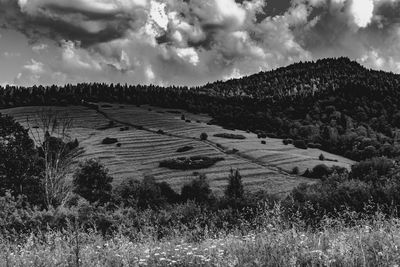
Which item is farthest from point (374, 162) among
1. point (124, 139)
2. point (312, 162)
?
point (124, 139)

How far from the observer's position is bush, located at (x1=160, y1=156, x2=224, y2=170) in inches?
4304

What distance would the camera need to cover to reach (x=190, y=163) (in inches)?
4350

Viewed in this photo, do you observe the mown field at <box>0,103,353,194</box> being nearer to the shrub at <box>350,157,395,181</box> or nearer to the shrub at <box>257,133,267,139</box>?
the shrub at <box>257,133,267,139</box>

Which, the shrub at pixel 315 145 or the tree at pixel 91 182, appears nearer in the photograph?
the tree at pixel 91 182

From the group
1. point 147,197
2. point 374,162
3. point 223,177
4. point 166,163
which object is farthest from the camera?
point 166,163

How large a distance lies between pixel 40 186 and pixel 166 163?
52209mm

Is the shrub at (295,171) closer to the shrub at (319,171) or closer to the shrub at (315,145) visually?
the shrub at (319,171)

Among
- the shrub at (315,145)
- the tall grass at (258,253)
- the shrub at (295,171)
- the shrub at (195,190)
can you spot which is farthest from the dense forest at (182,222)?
the shrub at (315,145)

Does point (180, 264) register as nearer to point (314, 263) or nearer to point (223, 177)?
point (314, 263)

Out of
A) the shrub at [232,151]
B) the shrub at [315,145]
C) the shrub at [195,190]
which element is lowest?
the shrub at [195,190]

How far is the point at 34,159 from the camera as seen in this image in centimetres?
6581

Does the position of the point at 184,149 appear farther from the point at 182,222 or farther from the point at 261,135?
the point at 182,222

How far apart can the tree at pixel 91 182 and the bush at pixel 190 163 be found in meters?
29.7

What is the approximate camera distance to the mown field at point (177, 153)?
334ft
